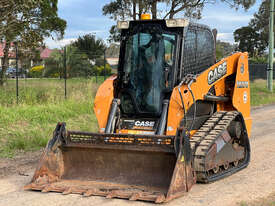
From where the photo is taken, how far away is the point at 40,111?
1263 cm

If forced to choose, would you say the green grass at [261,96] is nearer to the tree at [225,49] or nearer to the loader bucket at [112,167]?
the tree at [225,49]

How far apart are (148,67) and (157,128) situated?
1049 millimetres

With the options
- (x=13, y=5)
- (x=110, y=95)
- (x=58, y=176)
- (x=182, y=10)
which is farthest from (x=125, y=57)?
(x=182, y=10)

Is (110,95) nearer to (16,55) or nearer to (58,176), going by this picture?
(58,176)

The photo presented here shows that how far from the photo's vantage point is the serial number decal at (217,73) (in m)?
7.32

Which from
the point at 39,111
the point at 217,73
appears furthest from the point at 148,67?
the point at 39,111

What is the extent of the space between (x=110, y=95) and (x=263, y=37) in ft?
169

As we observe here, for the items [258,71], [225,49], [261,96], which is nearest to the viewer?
[225,49]

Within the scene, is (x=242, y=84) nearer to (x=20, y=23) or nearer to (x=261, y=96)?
(x=20, y=23)

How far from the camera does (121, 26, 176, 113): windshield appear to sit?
6930 mm

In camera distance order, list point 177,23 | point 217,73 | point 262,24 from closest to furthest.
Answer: point 177,23, point 217,73, point 262,24

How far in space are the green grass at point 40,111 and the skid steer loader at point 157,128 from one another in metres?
3.08

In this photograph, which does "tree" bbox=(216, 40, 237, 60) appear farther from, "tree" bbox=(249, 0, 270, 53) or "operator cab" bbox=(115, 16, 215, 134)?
"tree" bbox=(249, 0, 270, 53)

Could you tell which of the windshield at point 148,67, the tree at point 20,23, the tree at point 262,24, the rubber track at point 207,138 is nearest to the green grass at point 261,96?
the tree at point 20,23
